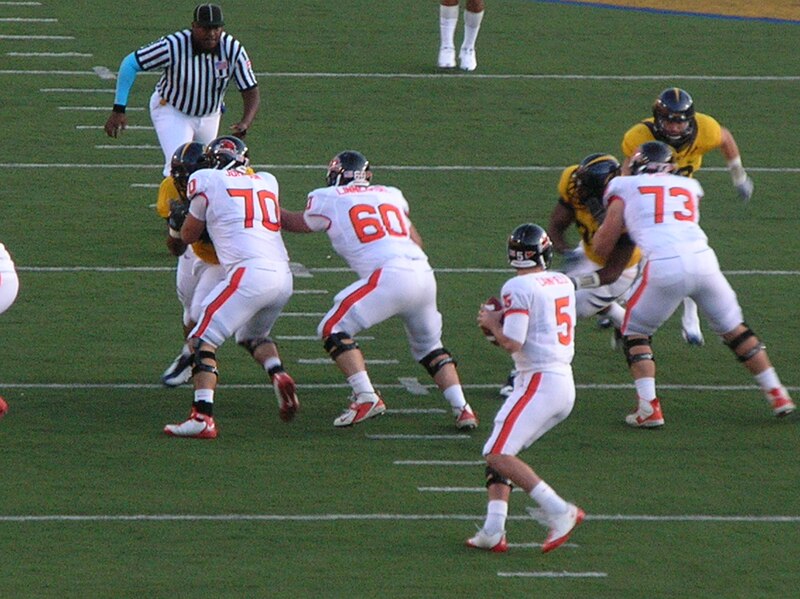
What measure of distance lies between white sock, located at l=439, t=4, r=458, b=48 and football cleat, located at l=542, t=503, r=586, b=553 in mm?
8487

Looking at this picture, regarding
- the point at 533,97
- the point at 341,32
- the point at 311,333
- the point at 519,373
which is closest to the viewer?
the point at 519,373

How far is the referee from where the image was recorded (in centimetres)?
1063

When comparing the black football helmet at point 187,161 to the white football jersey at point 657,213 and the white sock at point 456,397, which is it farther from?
the white football jersey at point 657,213

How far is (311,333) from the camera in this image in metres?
9.32

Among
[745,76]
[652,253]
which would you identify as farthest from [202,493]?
[745,76]

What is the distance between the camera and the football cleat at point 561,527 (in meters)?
6.30

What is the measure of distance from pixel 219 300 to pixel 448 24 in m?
7.13

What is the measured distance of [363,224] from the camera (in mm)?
7828

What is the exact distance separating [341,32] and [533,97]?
103 inches

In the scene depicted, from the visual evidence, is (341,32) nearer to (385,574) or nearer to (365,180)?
(365,180)

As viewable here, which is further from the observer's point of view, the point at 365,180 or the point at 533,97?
the point at 533,97

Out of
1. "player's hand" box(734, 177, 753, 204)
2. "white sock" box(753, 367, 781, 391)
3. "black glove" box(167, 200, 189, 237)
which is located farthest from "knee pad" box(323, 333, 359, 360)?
"player's hand" box(734, 177, 753, 204)

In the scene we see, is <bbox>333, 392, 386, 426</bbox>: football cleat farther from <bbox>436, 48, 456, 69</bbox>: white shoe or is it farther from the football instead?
<bbox>436, 48, 456, 69</bbox>: white shoe

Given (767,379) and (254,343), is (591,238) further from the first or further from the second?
(254,343)
